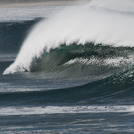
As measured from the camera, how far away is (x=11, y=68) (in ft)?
128

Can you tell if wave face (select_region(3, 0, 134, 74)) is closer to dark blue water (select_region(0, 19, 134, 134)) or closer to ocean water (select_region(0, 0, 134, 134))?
ocean water (select_region(0, 0, 134, 134))

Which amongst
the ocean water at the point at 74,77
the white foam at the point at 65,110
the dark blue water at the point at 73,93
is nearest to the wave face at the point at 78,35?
the ocean water at the point at 74,77

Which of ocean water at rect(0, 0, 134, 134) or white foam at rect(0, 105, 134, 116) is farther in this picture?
white foam at rect(0, 105, 134, 116)

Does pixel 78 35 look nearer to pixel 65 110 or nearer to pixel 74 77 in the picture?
pixel 74 77

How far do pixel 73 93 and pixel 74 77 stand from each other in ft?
17.7

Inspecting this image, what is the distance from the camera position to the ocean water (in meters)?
22.5

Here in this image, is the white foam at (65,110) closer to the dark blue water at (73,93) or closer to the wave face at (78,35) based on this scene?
the dark blue water at (73,93)

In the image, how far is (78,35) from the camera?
40.2 metres

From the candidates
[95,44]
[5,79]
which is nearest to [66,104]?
[5,79]

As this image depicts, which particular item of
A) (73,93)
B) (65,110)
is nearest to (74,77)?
(73,93)

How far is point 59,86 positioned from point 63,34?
38.3 ft

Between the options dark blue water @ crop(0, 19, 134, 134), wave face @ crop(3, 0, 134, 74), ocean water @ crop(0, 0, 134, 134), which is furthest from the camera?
wave face @ crop(3, 0, 134, 74)

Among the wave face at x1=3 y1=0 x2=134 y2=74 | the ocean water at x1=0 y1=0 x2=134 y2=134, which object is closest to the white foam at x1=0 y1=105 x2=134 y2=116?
the ocean water at x1=0 y1=0 x2=134 y2=134

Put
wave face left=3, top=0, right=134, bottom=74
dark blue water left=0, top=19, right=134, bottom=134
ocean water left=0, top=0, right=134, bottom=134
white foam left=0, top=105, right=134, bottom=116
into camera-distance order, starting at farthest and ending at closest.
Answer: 1. wave face left=3, top=0, right=134, bottom=74
2. white foam left=0, top=105, right=134, bottom=116
3. ocean water left=0, top=0, right=134, bottom=134
4. dark blue water left=0, top=19, right=134, bottom=134
